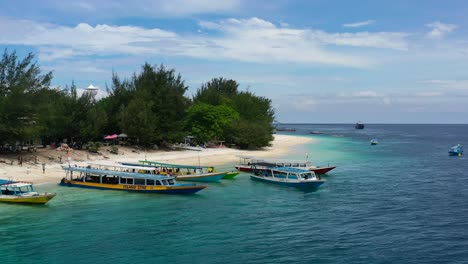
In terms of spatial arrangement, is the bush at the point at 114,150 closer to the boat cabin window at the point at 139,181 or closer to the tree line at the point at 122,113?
the tree line at the point at 122,113

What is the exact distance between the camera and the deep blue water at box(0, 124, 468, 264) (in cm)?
2336

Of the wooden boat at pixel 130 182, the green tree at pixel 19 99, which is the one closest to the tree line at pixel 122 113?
the green tree at pixel 19 99

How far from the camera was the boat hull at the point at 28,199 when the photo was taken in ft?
113

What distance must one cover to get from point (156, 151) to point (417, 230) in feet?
182

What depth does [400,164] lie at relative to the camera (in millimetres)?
71062

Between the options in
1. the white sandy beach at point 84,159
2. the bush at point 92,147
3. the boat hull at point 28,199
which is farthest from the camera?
the bush at point 92,147

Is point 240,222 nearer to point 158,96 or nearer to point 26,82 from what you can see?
point 26,82

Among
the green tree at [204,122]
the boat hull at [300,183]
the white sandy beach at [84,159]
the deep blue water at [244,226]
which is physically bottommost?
the deep blue water at [244,226]

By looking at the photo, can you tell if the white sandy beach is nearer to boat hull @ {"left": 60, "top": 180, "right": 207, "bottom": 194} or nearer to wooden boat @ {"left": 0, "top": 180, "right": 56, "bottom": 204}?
boat hull @ {"left": 60, "top": 180, "right": 207, "bottom": 194}

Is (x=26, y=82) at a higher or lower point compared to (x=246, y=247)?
higher

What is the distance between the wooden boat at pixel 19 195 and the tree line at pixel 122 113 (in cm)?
1775

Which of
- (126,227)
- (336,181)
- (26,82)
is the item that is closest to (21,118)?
(26,82)

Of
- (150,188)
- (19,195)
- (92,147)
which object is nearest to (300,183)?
(150,188)

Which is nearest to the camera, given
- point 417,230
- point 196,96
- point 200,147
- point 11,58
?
point 417,230
